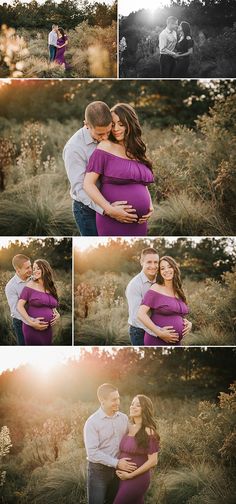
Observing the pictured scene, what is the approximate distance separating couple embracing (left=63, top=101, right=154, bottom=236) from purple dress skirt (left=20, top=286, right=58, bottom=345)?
538 mm

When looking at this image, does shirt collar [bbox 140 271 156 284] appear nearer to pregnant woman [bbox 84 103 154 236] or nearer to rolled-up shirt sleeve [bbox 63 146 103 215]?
pregnant woman [bbox 84 103 154 236]

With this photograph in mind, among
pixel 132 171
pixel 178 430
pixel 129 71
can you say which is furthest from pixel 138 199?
pixel 178 430

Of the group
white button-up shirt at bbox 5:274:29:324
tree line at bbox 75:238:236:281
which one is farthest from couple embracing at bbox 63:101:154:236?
white button-up shirt at bbox 5:274:29:324

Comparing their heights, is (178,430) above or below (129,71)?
below

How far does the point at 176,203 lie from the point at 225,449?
1.59m

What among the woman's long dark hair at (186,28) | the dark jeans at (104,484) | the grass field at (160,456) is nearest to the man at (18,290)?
the grass field at (160,456)

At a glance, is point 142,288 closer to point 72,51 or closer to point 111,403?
point 111,403

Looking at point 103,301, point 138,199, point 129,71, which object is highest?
point 129,71

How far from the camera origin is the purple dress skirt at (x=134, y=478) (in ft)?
Answer: 34.5

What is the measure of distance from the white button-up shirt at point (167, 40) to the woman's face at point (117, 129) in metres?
0.53

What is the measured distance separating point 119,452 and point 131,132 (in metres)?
2.02

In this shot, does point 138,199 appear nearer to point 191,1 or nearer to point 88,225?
point 88,225

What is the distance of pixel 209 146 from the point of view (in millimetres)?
10617

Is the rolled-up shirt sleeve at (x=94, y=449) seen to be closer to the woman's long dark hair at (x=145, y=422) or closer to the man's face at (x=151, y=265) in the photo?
the woman's long dark hair at (x=145, y=422)
